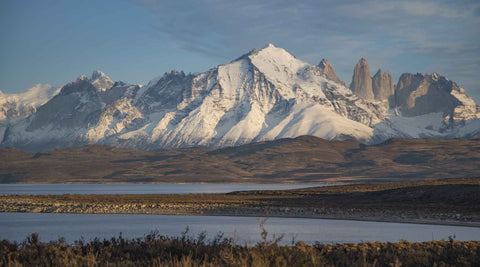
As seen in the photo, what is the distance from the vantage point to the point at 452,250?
70.5 feet

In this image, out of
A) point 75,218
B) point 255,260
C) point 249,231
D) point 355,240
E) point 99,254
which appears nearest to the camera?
point 255,260

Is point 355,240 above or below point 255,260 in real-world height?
below

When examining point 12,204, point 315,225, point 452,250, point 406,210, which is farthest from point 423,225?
point 12,204

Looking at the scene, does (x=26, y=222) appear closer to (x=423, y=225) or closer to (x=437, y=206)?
(x=423, y=225)

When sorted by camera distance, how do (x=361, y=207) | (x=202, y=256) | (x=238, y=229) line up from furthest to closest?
1. (x=361, y=207)
2. (x=238, y=229)
3. (x=202, y=256)

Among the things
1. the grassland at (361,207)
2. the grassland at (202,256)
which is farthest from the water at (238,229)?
the grassland at (202,256)

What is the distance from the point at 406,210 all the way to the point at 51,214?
36.3m

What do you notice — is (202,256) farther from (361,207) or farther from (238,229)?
(361,207)

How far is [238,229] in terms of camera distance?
47.9 metres

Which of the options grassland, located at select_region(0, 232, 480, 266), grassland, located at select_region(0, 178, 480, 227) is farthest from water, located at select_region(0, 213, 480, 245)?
grassland, located at select_region(0, 232, 480, 266)

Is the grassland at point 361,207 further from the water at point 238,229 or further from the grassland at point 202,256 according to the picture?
the grassland at point 202,256

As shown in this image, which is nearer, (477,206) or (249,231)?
(249,231)

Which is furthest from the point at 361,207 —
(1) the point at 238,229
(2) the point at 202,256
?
(2) the point at 202,256

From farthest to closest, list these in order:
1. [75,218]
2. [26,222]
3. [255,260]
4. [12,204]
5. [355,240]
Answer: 1. [12,204]
2. [75,218]
3. [26,222]
4. [355,240]
5. [255,260]
